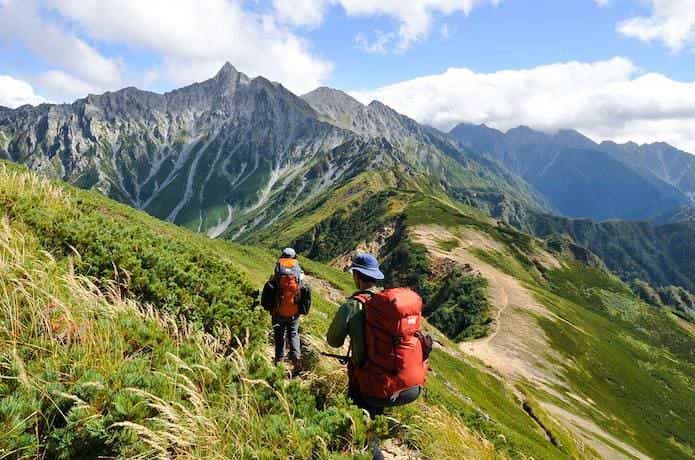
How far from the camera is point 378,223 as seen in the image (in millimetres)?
179625

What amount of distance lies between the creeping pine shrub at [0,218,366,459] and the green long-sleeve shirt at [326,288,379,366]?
0.89 metres

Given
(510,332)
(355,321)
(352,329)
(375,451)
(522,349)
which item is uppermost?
(355,321)

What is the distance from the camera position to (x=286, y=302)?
11258 millimetres

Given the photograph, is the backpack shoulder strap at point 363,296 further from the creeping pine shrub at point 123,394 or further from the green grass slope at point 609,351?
the green grass slope at point 609,351

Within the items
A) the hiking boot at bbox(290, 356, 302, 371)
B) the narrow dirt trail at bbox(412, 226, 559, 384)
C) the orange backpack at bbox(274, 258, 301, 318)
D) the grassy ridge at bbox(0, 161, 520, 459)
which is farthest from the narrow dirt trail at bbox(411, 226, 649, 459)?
the grassy ridge at bbox(0, 161, 520, 459)

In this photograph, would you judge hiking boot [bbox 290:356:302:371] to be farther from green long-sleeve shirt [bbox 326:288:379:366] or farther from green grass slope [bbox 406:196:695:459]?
green grass slope [bbox 406:196:695:459]

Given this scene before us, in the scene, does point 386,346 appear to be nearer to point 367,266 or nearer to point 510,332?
Result: point 367,266

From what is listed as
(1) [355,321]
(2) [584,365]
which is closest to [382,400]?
(1) [355,321]

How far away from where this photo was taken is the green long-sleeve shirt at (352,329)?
6.86 metres

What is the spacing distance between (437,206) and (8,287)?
185 meters

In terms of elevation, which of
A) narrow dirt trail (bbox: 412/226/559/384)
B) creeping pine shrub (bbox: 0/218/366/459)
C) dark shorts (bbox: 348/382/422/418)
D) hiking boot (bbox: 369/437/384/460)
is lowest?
narrow dirt trail (bbox: 412/226/559/384)

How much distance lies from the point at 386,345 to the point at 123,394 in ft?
12.0

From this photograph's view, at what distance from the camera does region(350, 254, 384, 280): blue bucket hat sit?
7.57 m

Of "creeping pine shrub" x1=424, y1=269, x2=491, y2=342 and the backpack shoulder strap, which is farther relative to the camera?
"creeping pine shrub" x1=424, y1=269, x2=491, y2=342
